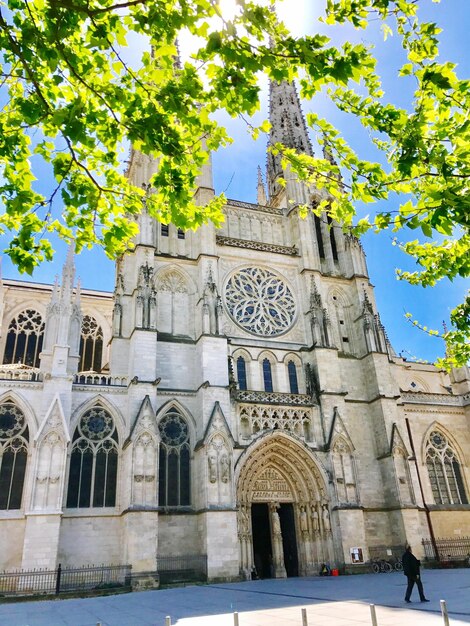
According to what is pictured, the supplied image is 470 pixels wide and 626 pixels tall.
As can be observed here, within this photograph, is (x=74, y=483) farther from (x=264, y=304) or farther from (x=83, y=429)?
(x=264, y=304)

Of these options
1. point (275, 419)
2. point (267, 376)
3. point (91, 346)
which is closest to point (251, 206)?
point (267, 376)

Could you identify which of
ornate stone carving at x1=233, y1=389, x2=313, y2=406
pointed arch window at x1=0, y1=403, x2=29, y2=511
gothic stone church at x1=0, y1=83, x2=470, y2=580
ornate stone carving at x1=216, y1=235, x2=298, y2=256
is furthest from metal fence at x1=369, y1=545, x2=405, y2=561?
ornate stone carving at x1=216, y1=235, x2=298, y2=256

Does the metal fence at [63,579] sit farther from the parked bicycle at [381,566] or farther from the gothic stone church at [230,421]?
the parked bicycle at [381,566]

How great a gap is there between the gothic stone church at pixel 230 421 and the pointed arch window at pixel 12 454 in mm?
52

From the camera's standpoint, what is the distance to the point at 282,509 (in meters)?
21.8

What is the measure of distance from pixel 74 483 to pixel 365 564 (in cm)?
1183

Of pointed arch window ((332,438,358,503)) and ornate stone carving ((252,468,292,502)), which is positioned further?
ornate stone carving ((252,468,292,502))

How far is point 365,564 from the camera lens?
19.5m

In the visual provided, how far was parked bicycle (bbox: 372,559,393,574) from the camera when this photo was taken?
19.6 m

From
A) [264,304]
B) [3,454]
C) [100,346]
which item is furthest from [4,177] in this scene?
[100,346]

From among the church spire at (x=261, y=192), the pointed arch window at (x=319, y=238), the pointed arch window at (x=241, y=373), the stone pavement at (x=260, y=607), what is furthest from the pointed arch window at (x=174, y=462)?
the church spire at (x=261, y=192)

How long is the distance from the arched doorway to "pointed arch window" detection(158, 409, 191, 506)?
2183mm

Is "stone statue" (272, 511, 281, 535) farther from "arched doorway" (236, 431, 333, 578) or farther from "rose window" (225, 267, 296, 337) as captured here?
"rose window" (225, 267, 296, 337)

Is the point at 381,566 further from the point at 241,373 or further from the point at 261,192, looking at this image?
the point at 261,192
